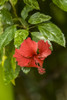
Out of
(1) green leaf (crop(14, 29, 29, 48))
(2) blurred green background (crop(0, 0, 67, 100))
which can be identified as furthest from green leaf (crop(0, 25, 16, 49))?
(2) blurred green background (crop(0, 0, 67, 100))

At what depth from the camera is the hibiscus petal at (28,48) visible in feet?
3.39

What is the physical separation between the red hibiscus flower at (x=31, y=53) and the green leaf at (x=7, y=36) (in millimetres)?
57

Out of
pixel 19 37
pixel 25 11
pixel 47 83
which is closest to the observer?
Result: pixel 19 37

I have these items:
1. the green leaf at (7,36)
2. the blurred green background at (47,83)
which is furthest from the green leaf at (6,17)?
the blurred green background at (47,83)

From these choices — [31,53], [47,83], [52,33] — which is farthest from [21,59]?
[47,83]

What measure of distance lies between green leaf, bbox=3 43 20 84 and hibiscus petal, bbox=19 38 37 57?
110mm

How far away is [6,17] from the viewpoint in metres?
1.12

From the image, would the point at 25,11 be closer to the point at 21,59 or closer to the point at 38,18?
the point at 38,18

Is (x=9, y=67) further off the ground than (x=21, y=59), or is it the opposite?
(x=21, y=59)

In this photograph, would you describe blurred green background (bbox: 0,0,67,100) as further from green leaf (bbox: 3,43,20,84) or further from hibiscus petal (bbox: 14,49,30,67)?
hibiscus petal (bbox: 14,49,30,67)

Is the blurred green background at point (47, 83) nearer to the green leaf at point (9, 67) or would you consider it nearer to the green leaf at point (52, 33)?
the green leaf at point (9, 67)

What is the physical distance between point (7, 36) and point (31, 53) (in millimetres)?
118

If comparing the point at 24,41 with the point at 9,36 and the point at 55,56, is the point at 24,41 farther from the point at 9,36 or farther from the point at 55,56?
the point at 55,56

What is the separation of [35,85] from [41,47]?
1.39m
